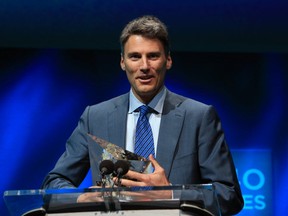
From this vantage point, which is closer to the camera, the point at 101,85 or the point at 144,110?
the point at 144,110

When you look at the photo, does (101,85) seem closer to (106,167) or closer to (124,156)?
(124,156)

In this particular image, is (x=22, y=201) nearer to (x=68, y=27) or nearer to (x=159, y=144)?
(x=159, y=144)

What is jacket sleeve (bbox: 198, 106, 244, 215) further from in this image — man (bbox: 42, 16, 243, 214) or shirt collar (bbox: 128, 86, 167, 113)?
shirt collar (bbox: 128, 86, 167, 113)

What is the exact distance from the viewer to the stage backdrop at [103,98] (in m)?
5.02

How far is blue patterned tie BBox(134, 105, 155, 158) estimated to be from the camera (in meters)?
2.33

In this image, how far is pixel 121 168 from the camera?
1.74 metres

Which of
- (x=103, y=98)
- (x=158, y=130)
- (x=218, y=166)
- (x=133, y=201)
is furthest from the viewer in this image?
(x=103, y=98)

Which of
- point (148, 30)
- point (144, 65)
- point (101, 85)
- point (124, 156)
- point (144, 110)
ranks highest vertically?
point (101, 85)

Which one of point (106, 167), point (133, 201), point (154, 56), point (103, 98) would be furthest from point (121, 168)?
point (103, 98)

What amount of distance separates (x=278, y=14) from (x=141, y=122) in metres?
2.46

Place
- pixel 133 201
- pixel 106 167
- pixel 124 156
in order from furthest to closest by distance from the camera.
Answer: pixel 124 156 < pixel 106 167 < pixel 133 201

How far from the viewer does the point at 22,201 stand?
1665 millimetres

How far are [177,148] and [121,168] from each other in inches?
23.7

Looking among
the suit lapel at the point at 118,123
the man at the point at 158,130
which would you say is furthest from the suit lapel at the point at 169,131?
the suit lapel at the point at 118,123
